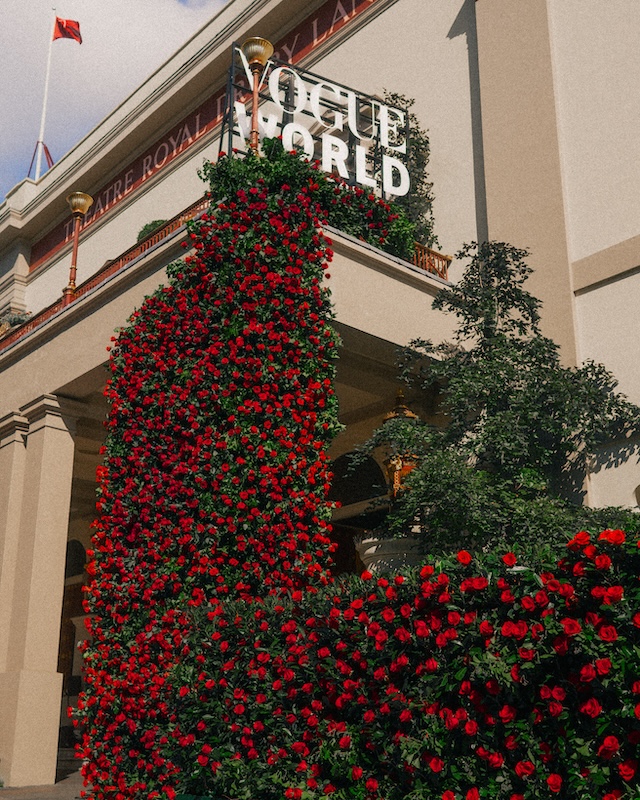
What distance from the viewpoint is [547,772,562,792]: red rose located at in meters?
4.85

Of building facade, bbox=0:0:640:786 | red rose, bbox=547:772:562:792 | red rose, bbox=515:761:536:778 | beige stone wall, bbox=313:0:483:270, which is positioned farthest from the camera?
beige stone wall, bbox=313:0:483:270

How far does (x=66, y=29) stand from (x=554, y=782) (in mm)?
31720

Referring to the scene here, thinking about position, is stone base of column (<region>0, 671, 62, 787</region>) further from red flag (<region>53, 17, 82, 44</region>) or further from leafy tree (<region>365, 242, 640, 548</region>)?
red flag (<region>53, 17, 82, 44</region>)

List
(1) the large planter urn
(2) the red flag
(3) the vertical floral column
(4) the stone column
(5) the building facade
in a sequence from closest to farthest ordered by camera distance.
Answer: (3) the vertical floral column, (1) the large planter urn, (5) the building facade, (4) the stone column, (2) the red flag

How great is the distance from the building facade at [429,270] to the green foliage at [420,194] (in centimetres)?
19

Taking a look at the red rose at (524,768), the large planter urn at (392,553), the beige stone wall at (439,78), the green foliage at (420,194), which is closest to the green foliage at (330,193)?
the green foliage at (420,194)

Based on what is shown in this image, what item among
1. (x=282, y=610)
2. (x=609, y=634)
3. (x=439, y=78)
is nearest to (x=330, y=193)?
(x=439, y=78)

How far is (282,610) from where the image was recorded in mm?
7180

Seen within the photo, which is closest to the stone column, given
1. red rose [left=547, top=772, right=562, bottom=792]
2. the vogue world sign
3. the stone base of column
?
the stone base of column

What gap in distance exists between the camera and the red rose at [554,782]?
4.85 meters

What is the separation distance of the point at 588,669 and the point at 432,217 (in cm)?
1180

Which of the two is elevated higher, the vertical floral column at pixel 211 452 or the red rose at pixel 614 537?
the vertical floral column at pixel 211 452

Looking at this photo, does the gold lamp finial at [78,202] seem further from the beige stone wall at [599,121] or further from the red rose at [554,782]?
the red rose at [554,782]

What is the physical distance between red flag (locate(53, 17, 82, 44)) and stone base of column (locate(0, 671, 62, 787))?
81.0 ft
